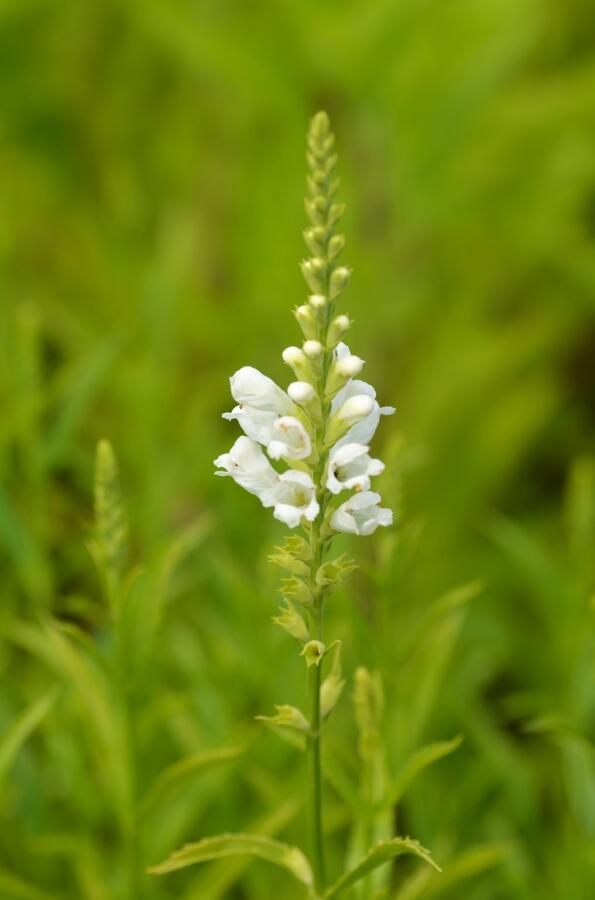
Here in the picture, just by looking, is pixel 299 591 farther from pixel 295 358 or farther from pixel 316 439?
pixel 295 358

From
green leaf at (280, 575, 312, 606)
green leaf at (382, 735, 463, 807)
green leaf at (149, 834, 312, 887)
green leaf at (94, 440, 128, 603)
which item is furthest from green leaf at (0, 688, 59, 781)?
green leaf at (280, 575, 312, 606)

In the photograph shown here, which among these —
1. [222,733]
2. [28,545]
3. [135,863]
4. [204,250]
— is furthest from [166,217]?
[135,863]

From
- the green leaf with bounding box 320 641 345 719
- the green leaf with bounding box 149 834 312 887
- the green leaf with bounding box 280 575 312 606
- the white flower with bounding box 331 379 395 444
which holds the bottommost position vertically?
the green leaf with bounding box 149 834 312 887

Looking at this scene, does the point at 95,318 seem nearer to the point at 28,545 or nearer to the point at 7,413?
the point at 7,413

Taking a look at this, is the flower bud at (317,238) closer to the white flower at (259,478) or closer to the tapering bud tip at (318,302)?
the tapering bud tip at (318,302)

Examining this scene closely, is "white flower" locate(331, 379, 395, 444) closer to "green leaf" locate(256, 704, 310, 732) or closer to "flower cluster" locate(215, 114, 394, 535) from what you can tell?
"flower cluster" locate(215, 114, 394, 535)

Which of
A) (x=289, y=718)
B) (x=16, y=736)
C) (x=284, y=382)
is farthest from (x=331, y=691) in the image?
(x=284, y=382)
